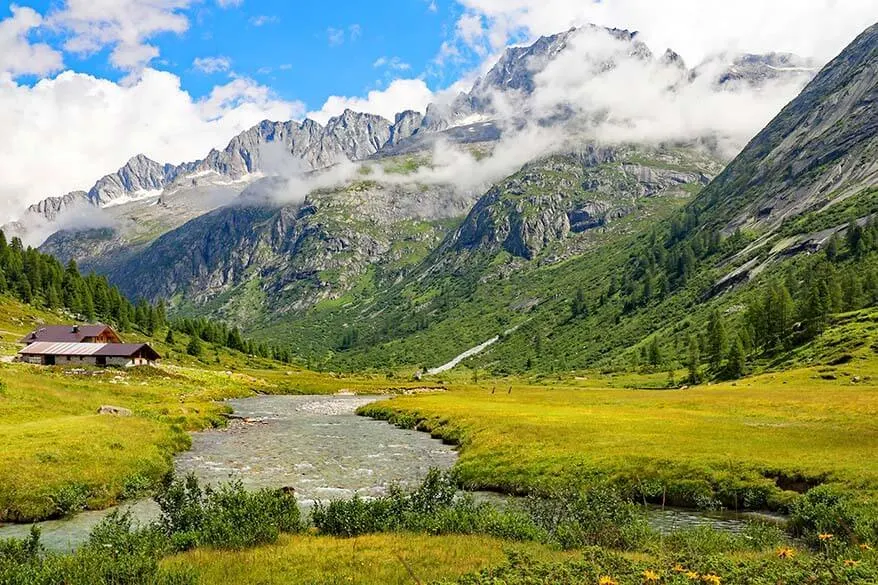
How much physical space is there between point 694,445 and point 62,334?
142 meters

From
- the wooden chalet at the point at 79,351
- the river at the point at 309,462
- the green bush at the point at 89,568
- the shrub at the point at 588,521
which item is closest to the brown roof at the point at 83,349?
the wooden chalet at the point at 79,351

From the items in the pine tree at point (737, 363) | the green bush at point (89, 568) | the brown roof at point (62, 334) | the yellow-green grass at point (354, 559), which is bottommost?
the pine tree at point (737, 363)

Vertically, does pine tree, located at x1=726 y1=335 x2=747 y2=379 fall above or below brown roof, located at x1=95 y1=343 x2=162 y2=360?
below

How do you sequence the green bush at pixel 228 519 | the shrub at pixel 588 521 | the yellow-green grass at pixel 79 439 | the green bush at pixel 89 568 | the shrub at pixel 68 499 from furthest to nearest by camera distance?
1. the yellow-green grass at pixel 79 439
2. the shrub at pixel 68 499
3. the shrub at pixel 588 521
4. the green bush at pixel 228 519
5. the green bush at pixel 89 568

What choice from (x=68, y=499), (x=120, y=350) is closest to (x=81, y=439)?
(x=68, y=499)

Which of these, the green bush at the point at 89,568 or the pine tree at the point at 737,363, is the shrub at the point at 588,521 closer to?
the green bush at the point at 89,568

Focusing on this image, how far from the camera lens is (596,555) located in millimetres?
21016

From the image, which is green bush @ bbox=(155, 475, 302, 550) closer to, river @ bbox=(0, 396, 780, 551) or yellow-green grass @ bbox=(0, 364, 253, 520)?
river @ bbox=(0, 396, 780, 551)

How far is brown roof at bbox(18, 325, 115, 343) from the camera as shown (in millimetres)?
133125

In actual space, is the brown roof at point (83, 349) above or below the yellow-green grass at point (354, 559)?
above

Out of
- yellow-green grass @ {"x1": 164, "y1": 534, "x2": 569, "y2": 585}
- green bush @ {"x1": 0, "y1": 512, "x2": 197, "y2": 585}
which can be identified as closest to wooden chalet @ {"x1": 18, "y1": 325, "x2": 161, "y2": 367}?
green bush @ {"x1": 0, "y1": 512, "x2": 197, "y2": 585}

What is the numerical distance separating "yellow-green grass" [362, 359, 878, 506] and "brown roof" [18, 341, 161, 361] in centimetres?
8024

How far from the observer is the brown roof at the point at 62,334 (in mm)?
133125

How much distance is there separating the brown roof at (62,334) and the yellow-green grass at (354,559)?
13409 centimetres
